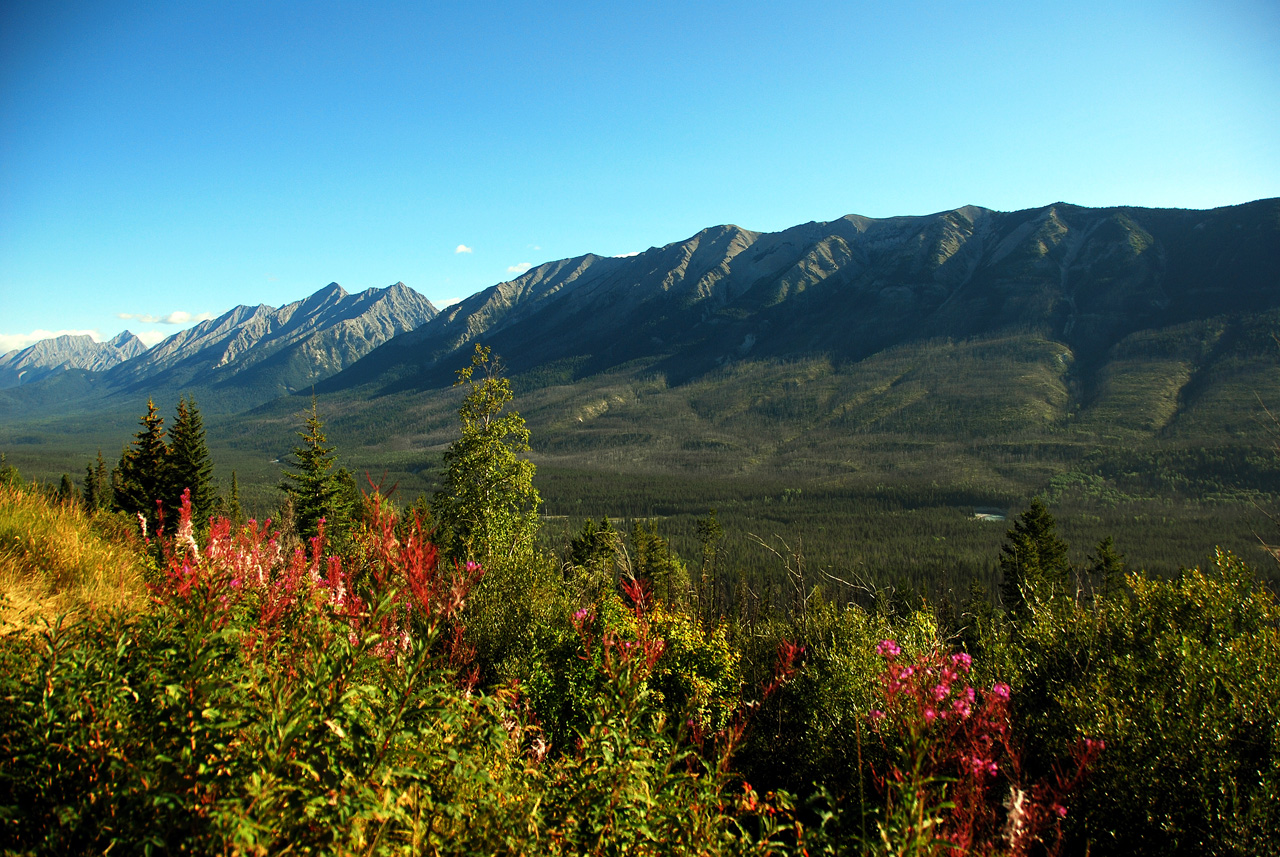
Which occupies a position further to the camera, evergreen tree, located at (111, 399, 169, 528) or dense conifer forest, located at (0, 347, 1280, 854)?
evergreen tree, located at (111, 399, 169, 528)

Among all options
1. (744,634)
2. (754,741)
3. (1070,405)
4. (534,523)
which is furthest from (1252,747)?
(1070,405)

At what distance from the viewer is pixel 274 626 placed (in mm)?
4180

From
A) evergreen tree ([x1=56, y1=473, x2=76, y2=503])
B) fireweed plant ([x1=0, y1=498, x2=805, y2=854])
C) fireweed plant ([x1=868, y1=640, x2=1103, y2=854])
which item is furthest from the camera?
evergreen tree ([x1=56, y1=473, x2=76, y2=503])

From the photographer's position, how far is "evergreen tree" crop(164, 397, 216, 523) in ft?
83.3

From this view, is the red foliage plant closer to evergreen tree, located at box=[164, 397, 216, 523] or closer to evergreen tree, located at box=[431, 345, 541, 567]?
evergreen tree, located at box=[431, 345, 541, 567]

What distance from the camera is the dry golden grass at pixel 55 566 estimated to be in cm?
536

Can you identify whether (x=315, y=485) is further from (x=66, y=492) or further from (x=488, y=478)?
(x=488, y=478)

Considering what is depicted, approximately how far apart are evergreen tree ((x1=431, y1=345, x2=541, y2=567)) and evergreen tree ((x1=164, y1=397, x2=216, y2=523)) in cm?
1398

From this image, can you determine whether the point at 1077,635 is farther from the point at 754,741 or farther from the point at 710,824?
the point at 710,824

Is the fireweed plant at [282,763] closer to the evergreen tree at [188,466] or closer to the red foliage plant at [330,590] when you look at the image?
the red foliage plant at [330,590]

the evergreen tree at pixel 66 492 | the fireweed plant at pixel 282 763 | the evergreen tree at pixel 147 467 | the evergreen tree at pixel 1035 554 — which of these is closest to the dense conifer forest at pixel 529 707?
the fireweed plant at pixel 282 763

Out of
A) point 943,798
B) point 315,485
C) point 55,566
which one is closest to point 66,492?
point 315,485

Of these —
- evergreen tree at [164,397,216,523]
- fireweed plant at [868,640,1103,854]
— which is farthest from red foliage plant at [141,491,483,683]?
evergreen tree at [164,397,216,523]

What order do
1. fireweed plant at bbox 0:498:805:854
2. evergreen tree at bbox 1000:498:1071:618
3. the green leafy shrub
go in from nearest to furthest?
fireweed plant at bbox 0:498:805:854
the green leafy shrub
evergreen tree at bbox 1000:498:1071:618
